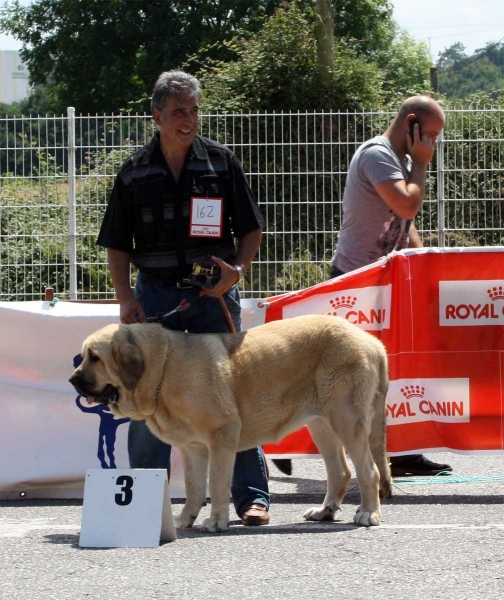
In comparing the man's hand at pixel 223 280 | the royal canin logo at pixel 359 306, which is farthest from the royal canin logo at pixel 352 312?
the man's hand at pixel 223 280

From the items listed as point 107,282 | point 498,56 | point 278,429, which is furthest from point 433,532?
point 498,56

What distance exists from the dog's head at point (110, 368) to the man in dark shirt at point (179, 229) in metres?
0.46

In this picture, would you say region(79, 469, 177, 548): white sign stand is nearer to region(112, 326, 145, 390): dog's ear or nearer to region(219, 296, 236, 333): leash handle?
region(112, 326, 145, 390): dog's ear

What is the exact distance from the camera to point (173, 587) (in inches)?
166

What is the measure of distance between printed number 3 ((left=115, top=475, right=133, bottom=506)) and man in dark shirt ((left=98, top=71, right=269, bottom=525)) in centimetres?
64

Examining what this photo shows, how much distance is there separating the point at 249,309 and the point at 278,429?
4.60 ft

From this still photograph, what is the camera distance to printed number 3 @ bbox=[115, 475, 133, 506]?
508 cm

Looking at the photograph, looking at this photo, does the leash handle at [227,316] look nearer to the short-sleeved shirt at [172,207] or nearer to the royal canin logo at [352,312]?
the short-sleeved shirt at [172,207]

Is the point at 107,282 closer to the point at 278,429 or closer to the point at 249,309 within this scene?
the point at 249,309

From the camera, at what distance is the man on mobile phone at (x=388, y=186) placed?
20.9 feet

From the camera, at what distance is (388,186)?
6.33 meters

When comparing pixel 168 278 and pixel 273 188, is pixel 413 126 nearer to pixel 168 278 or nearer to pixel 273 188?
pixel 168 278

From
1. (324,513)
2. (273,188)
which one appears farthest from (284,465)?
(273,188)

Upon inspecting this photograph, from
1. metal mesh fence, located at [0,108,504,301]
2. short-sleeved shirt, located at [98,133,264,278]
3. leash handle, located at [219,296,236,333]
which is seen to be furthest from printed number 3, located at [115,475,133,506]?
metal mesh fence, located at [0,108,504,301]
